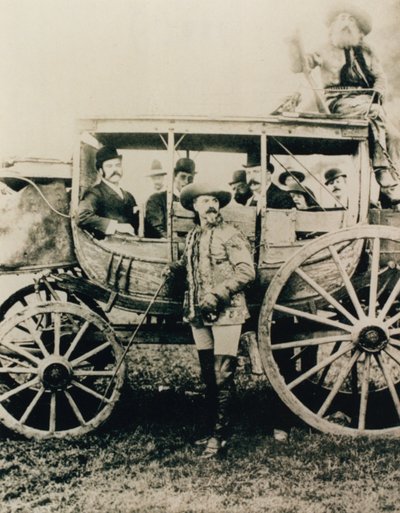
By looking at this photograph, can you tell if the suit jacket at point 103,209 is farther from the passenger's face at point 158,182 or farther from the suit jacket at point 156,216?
the passenger's face at point 158,182

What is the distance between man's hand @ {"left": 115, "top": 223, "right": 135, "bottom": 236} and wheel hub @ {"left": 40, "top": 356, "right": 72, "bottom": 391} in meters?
1.04

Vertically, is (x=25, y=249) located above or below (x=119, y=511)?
above

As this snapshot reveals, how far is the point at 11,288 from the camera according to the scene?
519 cm

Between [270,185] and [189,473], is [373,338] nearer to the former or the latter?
[189,473]

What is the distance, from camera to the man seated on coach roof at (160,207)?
4.68 metres

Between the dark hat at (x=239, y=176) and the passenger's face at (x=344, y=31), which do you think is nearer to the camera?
the passenger's face at (x=344, y=31)

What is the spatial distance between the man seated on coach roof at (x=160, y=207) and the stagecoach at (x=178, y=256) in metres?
0.55

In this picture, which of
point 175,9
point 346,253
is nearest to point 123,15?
point 175,9

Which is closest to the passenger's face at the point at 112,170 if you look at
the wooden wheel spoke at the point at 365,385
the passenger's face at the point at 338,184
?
the wooden wheel spoke at the point at 365,385

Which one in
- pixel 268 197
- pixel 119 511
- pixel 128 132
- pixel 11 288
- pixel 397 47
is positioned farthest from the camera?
pixel 11 288

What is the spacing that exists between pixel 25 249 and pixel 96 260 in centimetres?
53

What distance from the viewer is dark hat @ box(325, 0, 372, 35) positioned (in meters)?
4.18

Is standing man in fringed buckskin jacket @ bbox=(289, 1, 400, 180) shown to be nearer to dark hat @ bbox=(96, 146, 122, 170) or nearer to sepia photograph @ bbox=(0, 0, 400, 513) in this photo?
sepia photograph @ bbox=(0, 0, 400, 513)

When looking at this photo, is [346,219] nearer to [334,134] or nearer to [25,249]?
[334,134]
